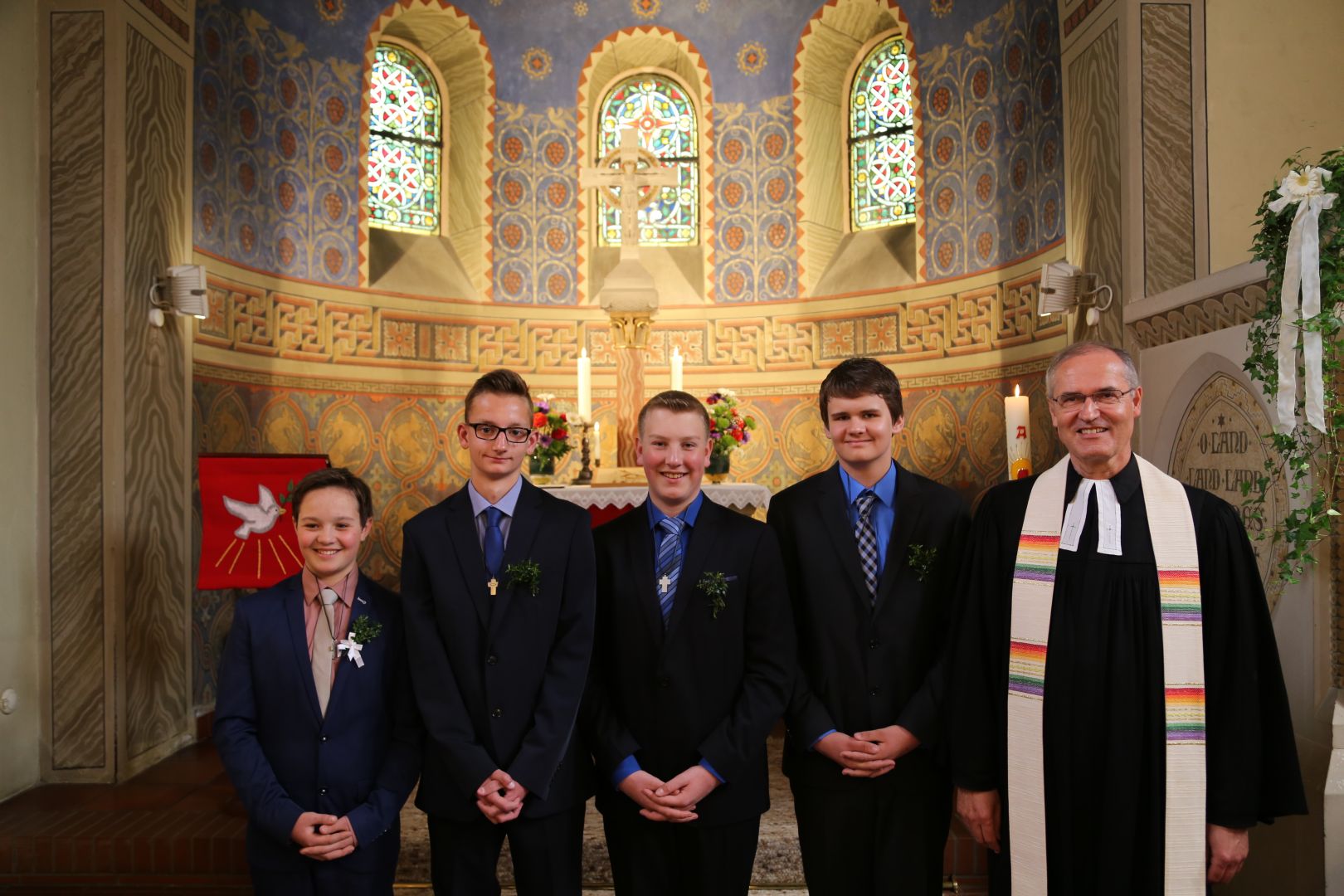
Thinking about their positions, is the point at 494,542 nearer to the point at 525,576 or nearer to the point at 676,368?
the point at 525,576

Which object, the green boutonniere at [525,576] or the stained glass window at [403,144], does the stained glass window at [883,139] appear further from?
the green boutonniere at [525,576]

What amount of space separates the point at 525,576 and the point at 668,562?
392 millimetres

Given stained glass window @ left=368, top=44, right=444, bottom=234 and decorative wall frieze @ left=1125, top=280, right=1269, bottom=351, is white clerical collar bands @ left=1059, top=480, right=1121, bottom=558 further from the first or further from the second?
stained glass window @ left=368, top=44, right=444, bottom=234

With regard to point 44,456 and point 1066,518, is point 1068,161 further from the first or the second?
point 44,456

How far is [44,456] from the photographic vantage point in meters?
4.55

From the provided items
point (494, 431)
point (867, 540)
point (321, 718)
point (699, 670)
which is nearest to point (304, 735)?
point (321, 718)

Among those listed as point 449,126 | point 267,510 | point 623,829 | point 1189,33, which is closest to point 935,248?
point 1189,33

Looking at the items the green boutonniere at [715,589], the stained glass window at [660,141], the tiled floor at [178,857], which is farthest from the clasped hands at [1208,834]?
the stained glass window at [660,141]

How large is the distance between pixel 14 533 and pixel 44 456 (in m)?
0.39

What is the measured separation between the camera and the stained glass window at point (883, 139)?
25.6ft

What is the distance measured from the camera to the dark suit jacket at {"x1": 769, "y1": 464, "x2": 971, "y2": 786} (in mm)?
A: 2482

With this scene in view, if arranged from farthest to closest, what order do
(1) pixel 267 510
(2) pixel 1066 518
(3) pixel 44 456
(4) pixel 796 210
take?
(4) pixel 796 210 < (3) pixel 44 456 < (1) pixel 267 510 < (2) pixel 1066 518

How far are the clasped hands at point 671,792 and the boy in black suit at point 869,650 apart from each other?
0.30m

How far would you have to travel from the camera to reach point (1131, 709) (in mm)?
2271
